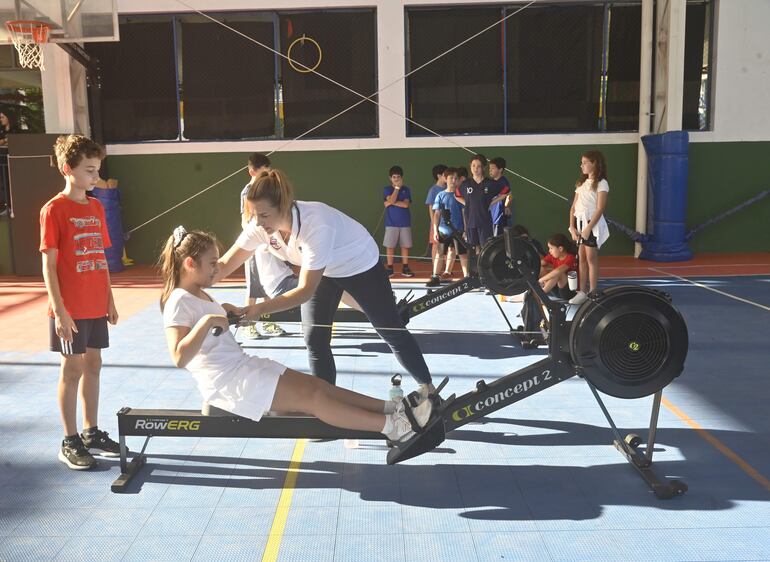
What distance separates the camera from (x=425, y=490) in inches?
148

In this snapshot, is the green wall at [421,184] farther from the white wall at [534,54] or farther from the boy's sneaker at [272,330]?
the boy's sneaker at [272,330]

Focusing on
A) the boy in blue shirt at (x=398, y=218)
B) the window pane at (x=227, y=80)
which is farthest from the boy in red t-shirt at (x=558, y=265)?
the window pane at (x=227, y=80)

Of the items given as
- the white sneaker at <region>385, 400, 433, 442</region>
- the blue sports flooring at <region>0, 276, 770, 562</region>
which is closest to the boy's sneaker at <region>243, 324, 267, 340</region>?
the blue sports flooring at <region>0, 276, 770, 562</region>

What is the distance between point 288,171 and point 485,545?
9.99 meters

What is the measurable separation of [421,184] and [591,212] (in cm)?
456

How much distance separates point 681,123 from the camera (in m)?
11.8

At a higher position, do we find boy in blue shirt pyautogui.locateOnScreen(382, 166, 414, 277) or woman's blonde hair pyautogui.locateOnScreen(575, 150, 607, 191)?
woman's blonde hair pyautogui.locateOnScreen(575, 150, 607, 191)

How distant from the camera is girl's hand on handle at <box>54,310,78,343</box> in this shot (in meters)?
3.79

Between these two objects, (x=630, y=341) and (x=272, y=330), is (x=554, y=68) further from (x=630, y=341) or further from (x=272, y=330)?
(x=630, y=341)

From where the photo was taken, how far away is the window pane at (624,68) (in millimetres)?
12250

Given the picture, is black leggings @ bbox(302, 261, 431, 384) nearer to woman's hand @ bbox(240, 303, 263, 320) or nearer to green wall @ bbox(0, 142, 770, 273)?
woman's hand @ bbox(240, 303, 263, 320)

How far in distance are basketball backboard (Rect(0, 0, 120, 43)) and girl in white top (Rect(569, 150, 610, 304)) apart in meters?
6.53

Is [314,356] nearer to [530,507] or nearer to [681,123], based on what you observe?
[530,507]

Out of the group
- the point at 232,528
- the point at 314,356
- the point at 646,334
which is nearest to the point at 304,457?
the point at 314,356
